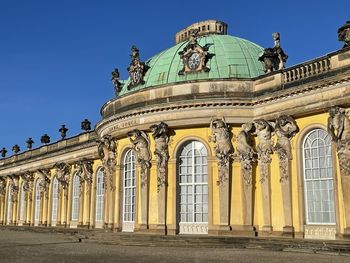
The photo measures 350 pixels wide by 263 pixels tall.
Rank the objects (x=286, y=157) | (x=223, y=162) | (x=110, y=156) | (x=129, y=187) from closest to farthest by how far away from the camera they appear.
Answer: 1. (x=286, y=157)
2. (x=223, y=162)
3. (x=129, y=187)
4. (x=110, y=156)

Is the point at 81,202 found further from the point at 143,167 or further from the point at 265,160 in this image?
the point at 265,160

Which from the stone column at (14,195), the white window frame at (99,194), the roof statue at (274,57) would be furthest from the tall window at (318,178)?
the stone column at (14,195)

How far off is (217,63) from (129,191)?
7835 millimetres

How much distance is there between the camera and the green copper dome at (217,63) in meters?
22.2

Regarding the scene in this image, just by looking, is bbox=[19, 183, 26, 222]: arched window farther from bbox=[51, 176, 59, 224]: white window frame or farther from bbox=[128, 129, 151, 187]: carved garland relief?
bbox=[128, 129, 151, 187]: carved garland relief

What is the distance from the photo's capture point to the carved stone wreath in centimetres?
2236

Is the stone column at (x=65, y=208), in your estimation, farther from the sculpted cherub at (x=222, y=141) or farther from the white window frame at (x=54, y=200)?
the sculpted cherub at (x=222, y=141)

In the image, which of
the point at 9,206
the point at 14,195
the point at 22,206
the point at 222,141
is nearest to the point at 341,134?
the point at 222,141

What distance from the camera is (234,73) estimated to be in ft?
72.8

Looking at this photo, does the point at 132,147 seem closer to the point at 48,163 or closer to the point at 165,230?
the point at 165,230

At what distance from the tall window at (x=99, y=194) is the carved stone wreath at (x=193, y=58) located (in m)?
10.9

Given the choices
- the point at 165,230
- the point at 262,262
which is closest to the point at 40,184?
the point at 165,230

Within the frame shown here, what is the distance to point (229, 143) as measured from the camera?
20.2m

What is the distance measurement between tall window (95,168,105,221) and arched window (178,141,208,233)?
32.8 feet
